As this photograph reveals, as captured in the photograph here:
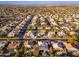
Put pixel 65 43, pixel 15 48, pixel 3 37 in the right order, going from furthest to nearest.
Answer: pixel 3 37, pixel 65 43, pixel 15 48

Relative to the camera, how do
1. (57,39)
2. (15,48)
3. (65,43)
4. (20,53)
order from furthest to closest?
(57,39) < (65,43) < (15,48) < (20,53)

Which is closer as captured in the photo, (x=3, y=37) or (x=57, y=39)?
(x=57, y=39)

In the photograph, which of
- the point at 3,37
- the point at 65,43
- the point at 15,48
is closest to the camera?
the point at 15,48

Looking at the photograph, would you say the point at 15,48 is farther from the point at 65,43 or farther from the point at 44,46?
the point at 65,43

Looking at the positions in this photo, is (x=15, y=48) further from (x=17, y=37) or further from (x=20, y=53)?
(x=17, y=37)

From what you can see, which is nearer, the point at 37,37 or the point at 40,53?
the point at 40,53

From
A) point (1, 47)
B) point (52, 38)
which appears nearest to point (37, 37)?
point (52, 38)

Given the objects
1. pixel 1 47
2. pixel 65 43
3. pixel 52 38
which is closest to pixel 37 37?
pixel 52 38

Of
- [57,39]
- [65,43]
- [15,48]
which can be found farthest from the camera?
[57,39]
